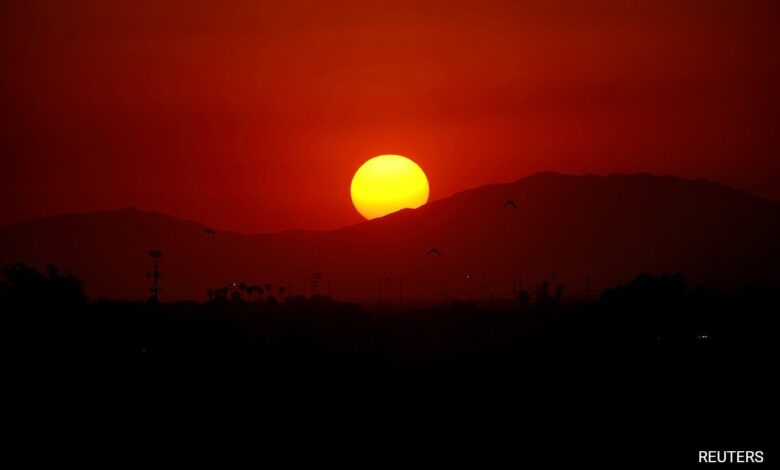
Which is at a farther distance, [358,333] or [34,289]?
[358,333]

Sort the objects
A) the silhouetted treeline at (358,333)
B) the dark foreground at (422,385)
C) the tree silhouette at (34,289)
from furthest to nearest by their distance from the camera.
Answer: the tree silhouette at (34,289) < the silhouetted treeline at (358,333) < the dark foreground at (422,385)

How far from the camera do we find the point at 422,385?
7356cm

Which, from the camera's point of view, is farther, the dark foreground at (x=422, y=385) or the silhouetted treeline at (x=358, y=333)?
the silhouetted treeline at (x=358, y=333)

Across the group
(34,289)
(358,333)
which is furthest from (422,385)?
(358,333)

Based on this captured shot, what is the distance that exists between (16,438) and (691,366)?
4566 cm

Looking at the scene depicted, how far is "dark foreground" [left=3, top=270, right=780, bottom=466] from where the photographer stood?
1978 inches

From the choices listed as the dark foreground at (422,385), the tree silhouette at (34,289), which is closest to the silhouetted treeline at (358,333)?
the tree silhouette at (34,289)

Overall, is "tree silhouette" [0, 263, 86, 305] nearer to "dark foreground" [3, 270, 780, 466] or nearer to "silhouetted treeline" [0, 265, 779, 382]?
"silhouetted treeline" [0, 265, 779, 382]

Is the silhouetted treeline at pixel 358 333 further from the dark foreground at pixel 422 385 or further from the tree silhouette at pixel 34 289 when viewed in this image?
the dark foreground at pixel 422 385

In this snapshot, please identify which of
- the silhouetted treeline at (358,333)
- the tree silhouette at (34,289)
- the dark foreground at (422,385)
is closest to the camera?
the dark foreground at (422,385)

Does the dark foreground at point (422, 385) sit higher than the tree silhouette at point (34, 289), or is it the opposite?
the tree silhouette at point (34, 289)

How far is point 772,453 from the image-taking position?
143ft

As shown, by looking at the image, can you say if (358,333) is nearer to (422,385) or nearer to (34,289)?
(422,385)

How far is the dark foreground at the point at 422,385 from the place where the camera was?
50.2 m
